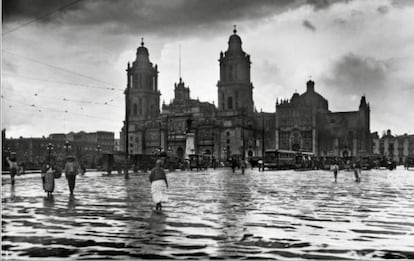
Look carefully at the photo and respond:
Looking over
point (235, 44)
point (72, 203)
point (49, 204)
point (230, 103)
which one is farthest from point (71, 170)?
point (230, 103)

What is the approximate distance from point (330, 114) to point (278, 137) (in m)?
13.3

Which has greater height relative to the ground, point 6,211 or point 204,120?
point 204,120

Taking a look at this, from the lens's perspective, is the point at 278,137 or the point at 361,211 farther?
the point at 278,137

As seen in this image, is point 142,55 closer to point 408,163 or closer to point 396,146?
point 408,163

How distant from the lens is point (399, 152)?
438 feet

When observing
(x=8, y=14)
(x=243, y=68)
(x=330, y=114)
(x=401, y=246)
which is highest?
(x=243, y=68)

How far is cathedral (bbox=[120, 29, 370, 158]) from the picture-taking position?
103 m

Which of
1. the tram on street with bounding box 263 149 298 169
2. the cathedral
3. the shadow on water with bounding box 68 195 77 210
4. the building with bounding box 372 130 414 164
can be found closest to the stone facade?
the cathedral

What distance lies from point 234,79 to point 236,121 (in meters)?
8.35

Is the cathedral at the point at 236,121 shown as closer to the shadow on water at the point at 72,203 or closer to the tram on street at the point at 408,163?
the tram on street at the point at 408,163

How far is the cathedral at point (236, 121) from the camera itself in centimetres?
10338

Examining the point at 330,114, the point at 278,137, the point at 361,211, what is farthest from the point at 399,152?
the point at 361,211

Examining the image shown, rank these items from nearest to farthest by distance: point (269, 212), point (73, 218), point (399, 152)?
point (73, 218) → point (269, 212) → point (399, 152)

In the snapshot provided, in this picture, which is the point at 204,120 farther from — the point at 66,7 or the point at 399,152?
the point at 66,7
